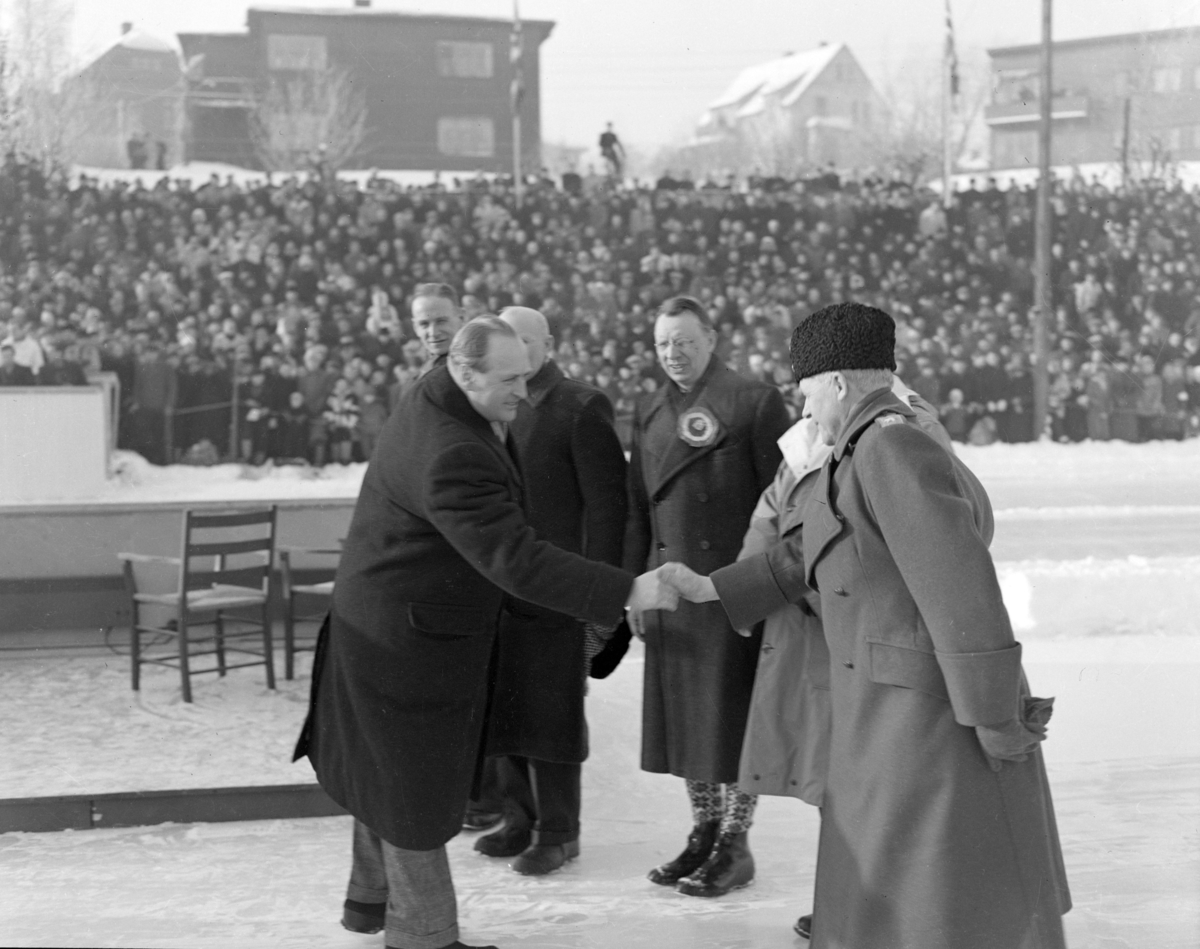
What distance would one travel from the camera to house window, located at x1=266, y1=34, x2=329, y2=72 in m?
5.70

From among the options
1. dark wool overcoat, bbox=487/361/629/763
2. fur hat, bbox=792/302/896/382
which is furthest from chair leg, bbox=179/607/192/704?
fur hat, bbox=792/302/896/382

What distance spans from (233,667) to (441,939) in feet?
10.0

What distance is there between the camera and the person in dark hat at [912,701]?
1.91 meters

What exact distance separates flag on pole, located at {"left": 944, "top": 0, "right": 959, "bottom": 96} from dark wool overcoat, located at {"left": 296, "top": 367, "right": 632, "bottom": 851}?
14.4ft

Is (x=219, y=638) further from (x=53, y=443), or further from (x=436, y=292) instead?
(x=436, y=292)

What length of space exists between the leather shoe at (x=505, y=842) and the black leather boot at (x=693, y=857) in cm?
46

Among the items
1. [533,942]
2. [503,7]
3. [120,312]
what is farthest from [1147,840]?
[120,312]

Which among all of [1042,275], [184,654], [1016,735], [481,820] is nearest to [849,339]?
[1016,735]

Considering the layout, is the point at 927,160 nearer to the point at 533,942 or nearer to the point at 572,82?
the point at 572,82

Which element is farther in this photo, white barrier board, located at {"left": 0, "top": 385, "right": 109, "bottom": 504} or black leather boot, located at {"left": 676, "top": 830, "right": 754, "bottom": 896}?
white barrier board, located at {"left": 0, "top": 385, "right": 109, "bottom": 504}

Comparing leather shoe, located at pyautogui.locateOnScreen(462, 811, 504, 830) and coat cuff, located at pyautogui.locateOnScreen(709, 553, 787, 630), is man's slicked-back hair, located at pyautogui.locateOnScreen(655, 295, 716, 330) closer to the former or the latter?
coat cuff, located at pyautogui.locateOnScreen(709, 553, 787, 630)

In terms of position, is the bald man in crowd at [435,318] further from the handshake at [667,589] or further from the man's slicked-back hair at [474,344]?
the handshake at [667,589]

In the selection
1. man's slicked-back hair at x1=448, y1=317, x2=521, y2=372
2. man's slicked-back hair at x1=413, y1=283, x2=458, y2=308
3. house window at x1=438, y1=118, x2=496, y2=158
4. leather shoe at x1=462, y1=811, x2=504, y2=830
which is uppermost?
house window at x1=438, y1=118, x2=496, y2=158

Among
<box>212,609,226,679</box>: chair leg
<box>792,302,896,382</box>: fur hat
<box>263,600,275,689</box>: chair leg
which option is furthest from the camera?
<box>212,609,226,679</box>: chair leg
